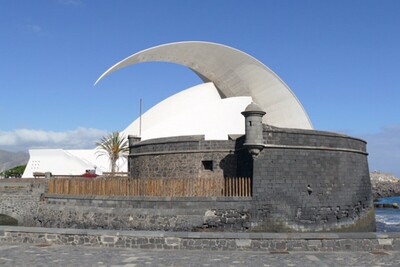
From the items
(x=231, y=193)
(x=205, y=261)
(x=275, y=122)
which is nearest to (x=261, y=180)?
(x=231, y=193)

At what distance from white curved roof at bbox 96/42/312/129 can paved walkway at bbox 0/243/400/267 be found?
23.3 meters

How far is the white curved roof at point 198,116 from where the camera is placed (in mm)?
26641

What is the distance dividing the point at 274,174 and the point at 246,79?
693 inches

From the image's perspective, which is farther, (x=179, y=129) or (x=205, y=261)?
(x=179, y=129)

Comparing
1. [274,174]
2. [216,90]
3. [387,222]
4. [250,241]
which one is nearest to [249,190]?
[274,174]

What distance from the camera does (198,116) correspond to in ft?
90.1

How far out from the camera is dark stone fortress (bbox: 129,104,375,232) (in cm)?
1414

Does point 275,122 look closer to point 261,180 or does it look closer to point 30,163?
point 261,180

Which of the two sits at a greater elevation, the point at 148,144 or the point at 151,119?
the point at 151,119

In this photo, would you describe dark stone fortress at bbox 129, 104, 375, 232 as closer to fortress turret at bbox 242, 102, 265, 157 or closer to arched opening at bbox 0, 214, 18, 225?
fortress turret at bbox 242, 102, 265, 157

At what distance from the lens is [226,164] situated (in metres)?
16.0

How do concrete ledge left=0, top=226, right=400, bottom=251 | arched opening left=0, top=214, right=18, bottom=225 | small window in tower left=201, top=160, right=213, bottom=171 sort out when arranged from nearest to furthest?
concrete ledge left=0, top=226, right=400, bottom=251
small window in tower left=201, top=160, right=213, bottom=171
arched opening left=0, top=214, right=18, bottom=225

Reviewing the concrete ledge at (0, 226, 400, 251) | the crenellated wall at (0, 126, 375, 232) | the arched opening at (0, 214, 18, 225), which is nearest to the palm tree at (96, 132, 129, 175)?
the arched opening at (0, 214, 18, 225)

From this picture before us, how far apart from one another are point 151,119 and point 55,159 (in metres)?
11.0
